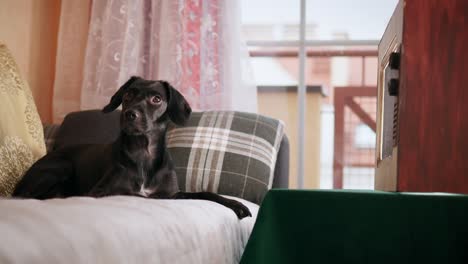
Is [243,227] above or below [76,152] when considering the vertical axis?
below

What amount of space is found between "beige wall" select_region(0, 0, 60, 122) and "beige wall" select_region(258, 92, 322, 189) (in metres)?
1.07

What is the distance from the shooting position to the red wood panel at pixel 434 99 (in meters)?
1.66

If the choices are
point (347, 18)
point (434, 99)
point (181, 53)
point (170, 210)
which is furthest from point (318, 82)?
point (170, 210)

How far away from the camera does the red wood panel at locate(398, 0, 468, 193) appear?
1.66m

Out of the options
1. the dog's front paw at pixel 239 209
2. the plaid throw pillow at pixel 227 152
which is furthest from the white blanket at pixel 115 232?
the plaid throw pillow at pixel 227 152

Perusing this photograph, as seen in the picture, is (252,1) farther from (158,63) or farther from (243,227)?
(243,227)

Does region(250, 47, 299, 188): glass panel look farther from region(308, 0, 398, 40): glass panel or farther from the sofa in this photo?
the sofa

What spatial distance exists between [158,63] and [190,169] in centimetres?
98

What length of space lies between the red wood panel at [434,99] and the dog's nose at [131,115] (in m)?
0.83

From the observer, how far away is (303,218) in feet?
4.59

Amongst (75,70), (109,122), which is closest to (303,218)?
(109,122)

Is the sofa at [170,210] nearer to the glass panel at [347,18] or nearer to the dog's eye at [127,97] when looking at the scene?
the dog's eye at [127,97]

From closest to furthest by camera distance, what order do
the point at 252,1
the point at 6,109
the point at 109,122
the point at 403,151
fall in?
the point at 403,151
the point at 6,109
the point at 109,122
the point at 252,1

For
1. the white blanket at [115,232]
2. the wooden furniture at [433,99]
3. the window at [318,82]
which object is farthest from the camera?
the window at [318,82]
